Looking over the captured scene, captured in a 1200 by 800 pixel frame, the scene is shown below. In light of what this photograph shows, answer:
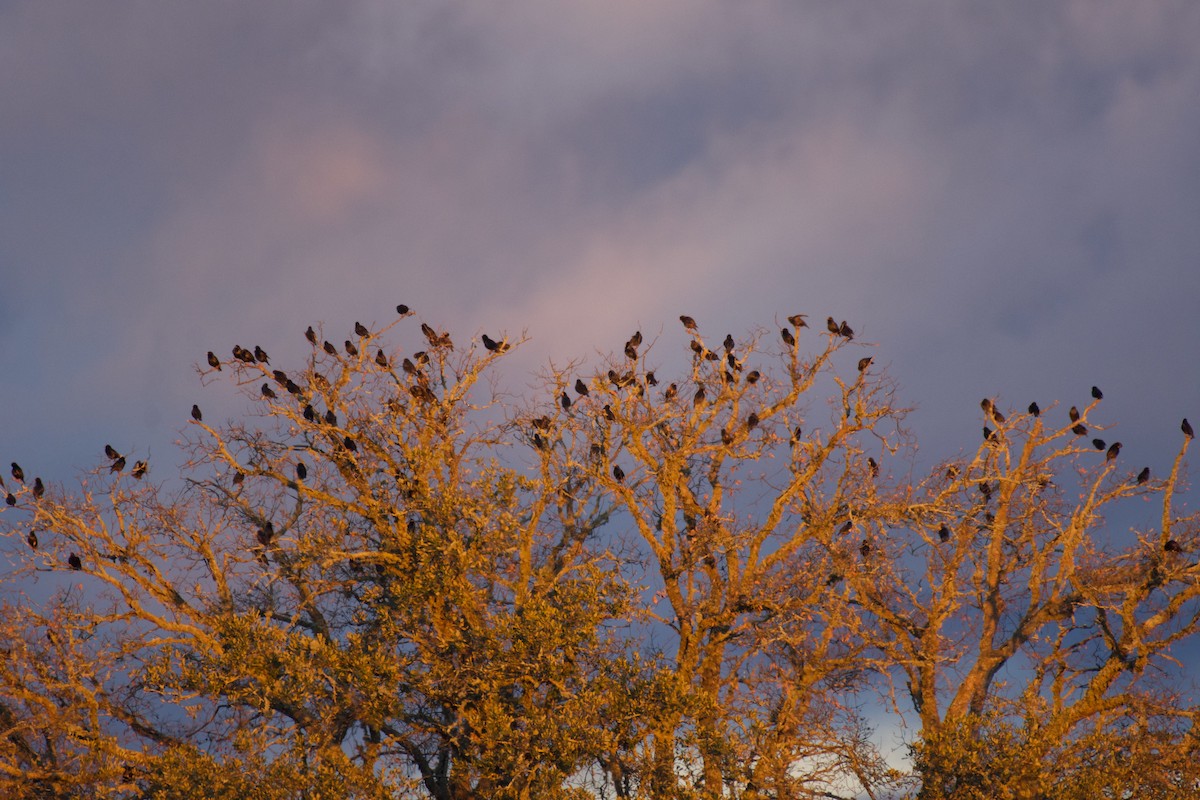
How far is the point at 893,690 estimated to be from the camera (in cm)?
2205

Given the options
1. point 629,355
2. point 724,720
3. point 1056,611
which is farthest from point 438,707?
point 1056,611

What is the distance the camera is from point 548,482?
22266 mm

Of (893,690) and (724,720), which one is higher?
(893,690)

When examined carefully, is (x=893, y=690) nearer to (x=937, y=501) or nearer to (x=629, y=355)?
(x=937, y=501)

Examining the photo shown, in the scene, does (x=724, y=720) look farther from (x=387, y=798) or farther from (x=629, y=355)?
(x=629, y=355)

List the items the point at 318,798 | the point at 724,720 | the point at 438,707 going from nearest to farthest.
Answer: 1. the point at 318,798
2. the point at 724,720
3. the point at 438,707

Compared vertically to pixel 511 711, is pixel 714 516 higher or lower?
higher

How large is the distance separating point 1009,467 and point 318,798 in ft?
52.6

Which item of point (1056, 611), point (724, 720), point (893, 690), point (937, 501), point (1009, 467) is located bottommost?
point (724, 720)

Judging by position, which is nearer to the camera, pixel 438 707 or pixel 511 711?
pixel 511 711

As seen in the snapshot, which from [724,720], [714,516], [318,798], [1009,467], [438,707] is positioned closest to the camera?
[318,798]

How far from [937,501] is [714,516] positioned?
461 cm

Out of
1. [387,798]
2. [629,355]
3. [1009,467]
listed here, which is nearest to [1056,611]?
[1009,467]

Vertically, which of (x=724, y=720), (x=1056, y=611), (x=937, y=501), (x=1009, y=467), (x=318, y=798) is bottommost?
(x=318, y=798)
